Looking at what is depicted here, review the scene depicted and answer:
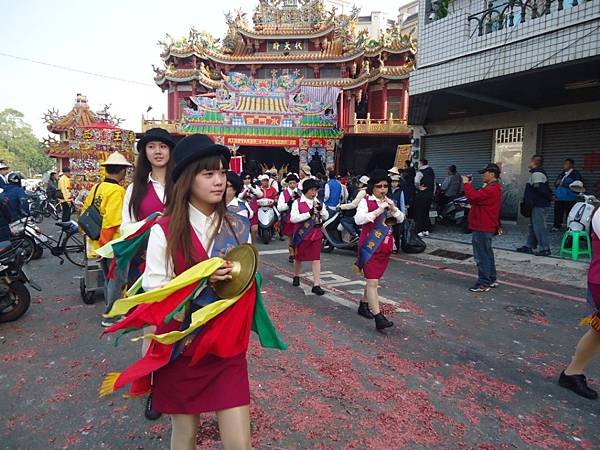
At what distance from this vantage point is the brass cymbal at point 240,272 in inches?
66.1

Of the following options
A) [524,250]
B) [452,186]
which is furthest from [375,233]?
[452,186]

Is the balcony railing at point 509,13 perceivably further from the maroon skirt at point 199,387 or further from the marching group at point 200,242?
the maroon skirt at point 199,387

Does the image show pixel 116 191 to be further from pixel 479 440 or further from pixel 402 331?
pixel 479 440

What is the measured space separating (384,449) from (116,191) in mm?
3138

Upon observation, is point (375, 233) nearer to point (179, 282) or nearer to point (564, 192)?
point (179, 282)

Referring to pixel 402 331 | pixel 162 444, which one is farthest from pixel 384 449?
pixel 402 331

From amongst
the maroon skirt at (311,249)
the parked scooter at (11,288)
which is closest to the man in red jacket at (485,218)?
the maroon skirt at (311,249)

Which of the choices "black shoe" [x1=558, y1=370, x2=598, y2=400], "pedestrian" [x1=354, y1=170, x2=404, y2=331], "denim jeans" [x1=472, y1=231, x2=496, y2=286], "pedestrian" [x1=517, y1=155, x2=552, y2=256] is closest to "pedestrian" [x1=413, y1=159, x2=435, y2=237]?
"pedestrian" [x1=517, y1=155, x2=552, y2=256]

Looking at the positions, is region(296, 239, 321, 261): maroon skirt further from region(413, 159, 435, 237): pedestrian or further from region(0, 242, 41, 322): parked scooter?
region(413, 159, 435, 237): pedestrian

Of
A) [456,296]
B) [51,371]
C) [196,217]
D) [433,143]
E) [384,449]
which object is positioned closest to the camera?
[196,217]

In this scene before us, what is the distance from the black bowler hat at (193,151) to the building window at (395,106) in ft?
81.7

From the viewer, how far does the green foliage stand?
7381cm

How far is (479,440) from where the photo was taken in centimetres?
258

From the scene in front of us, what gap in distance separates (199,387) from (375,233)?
3188mm
